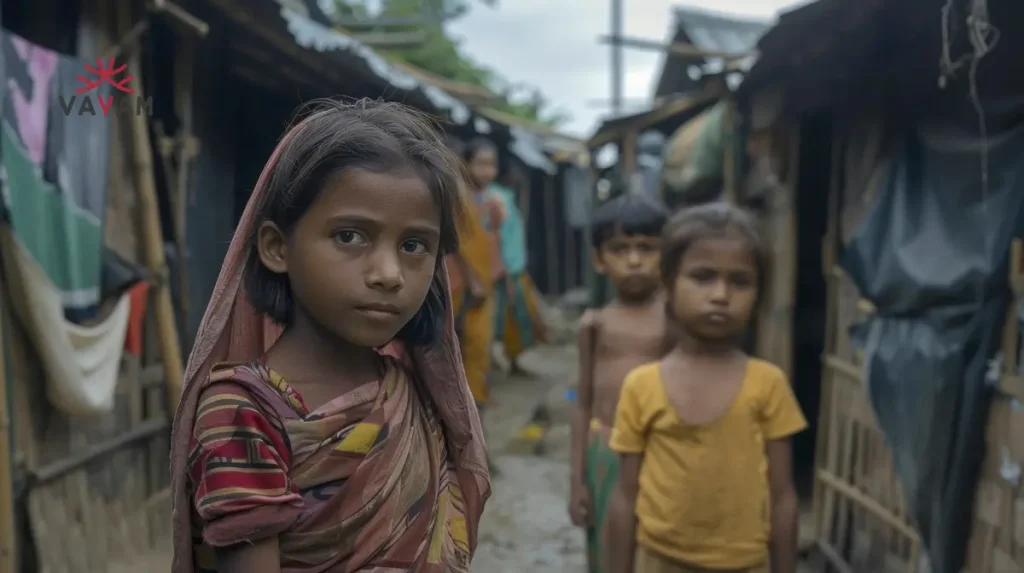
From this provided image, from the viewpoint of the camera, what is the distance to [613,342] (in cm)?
296

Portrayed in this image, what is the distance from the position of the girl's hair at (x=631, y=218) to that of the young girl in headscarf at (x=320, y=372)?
175cm

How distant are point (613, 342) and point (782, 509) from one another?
101cm

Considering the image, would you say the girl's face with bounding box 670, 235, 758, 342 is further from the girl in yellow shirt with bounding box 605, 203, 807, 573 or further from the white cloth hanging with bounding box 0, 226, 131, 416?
the white cloth hanging with bounding box 0, 226, 131, 416

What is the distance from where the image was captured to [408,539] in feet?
3.94

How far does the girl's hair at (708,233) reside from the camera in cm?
208

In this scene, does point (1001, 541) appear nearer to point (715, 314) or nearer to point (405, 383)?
point (715, 314)

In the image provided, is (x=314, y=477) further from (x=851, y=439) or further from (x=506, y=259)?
(x=506, y=259)

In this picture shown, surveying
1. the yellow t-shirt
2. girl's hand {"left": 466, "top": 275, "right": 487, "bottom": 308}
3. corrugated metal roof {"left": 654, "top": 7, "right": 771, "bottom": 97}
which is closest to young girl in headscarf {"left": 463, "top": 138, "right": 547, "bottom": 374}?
girl's hand {"left": 466, "top": 275, "right": 487, "bottom": 308}

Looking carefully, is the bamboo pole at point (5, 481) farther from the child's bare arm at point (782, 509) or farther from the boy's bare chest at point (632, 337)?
the child's bare arm at point (782, 509)

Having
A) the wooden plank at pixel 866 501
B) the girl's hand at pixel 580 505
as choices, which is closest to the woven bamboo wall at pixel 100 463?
the girl's hand at pixel 580 505

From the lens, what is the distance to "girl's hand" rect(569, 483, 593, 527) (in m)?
2.95

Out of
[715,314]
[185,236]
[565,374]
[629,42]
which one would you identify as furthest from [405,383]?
[565,374]

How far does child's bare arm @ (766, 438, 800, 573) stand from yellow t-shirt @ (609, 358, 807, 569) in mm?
20

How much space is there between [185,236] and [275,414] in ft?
10.5
